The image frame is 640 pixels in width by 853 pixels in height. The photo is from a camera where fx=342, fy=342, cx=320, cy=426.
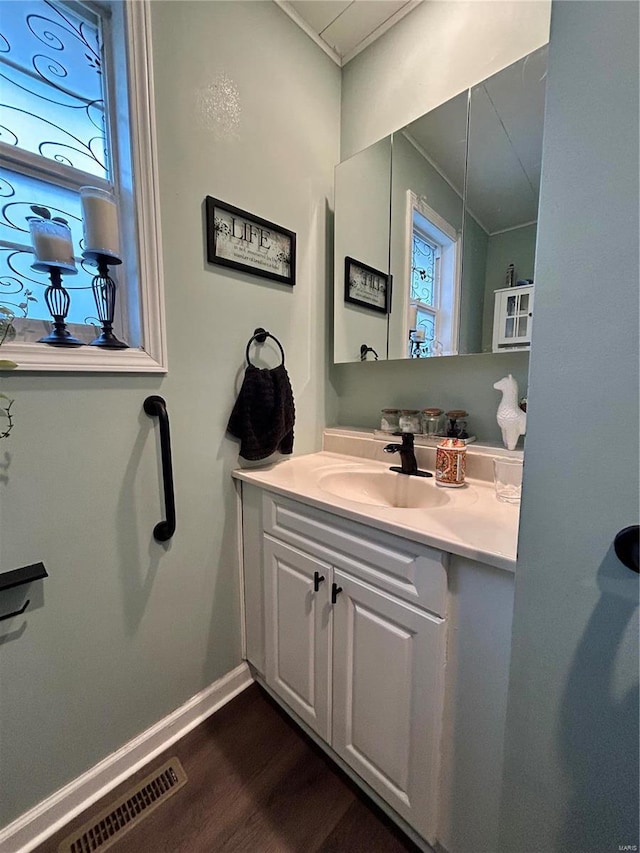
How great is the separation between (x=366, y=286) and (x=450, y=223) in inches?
15.6

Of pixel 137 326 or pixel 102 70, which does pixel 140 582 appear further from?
pixel 102 70

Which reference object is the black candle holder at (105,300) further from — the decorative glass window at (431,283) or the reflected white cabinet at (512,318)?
the reflected white cabinet at (512,318)

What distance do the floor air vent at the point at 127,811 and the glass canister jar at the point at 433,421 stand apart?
1.44 m

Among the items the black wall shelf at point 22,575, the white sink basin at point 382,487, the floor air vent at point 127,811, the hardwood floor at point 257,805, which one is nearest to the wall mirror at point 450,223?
the white sink basin at point 382,487

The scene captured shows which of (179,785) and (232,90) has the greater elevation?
(232,90)

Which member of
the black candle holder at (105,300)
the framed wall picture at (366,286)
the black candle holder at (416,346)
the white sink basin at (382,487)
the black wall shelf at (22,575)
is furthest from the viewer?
the framed wall picture at (366,286)

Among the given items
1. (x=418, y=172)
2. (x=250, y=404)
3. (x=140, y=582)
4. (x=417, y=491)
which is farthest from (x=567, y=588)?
(x=418, y=172)

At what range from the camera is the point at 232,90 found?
1.18 meters

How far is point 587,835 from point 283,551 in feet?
2.80

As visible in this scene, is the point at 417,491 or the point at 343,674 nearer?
the point at 343,674

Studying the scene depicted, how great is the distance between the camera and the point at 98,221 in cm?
93

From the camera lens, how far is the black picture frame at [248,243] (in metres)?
1.17

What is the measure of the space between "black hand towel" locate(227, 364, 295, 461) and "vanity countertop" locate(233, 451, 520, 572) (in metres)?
0.10

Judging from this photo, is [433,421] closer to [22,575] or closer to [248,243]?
[248,243]
